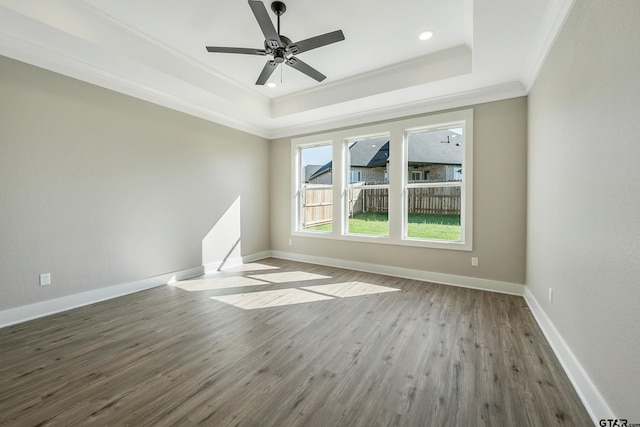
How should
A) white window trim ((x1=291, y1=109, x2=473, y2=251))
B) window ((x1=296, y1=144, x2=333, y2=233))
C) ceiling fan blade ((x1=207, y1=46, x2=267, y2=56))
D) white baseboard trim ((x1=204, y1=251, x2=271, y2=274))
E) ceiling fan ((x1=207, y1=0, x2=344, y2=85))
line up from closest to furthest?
ceiling fan ((x1=207, y1=0, x2=344, y2=85))
ceiling fan blade ((x1=207, y1=46, x2=267, y2=56))
white window trim ((x1=291, y1=109, x2=473, y2=251))
white baseboard trim ((x1=204, y1=251, x2=271, y2=274))
window ((x1=296, y1=144, x2=333, y2=233))

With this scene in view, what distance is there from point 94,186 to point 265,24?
2761 millimetres

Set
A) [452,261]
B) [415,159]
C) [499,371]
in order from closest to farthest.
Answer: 1. [499,371]
2. [452,261]
3. [415,159]

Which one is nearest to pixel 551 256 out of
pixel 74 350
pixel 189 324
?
pixel 189 324

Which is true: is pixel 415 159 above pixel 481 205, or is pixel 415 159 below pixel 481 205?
above

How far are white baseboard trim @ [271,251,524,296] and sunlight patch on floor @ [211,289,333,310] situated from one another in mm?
1451

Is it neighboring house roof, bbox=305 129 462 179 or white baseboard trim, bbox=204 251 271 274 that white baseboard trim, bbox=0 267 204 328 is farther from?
neighboring house roof, bbox=305 129 462 179

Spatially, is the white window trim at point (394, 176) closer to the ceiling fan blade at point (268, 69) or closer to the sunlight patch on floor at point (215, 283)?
the sunlight patch on floor at point (215, 283)

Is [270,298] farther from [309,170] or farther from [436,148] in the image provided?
[436,148]

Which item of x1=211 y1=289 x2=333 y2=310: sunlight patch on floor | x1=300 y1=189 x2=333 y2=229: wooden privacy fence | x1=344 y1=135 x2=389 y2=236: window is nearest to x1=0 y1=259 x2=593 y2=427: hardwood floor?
x1=211 y1=289 x2=333 y2=310: sunlight patch on floor

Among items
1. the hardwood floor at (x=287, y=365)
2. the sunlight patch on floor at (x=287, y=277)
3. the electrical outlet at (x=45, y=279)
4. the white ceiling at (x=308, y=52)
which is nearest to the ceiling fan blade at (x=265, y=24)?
the white ceiling at (x=308, y=52)

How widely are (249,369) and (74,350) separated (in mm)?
1537

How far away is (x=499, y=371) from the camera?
1925 mm

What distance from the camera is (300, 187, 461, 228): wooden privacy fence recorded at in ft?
13.6

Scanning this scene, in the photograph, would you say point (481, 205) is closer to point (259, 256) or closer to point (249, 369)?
point (249, 369)
